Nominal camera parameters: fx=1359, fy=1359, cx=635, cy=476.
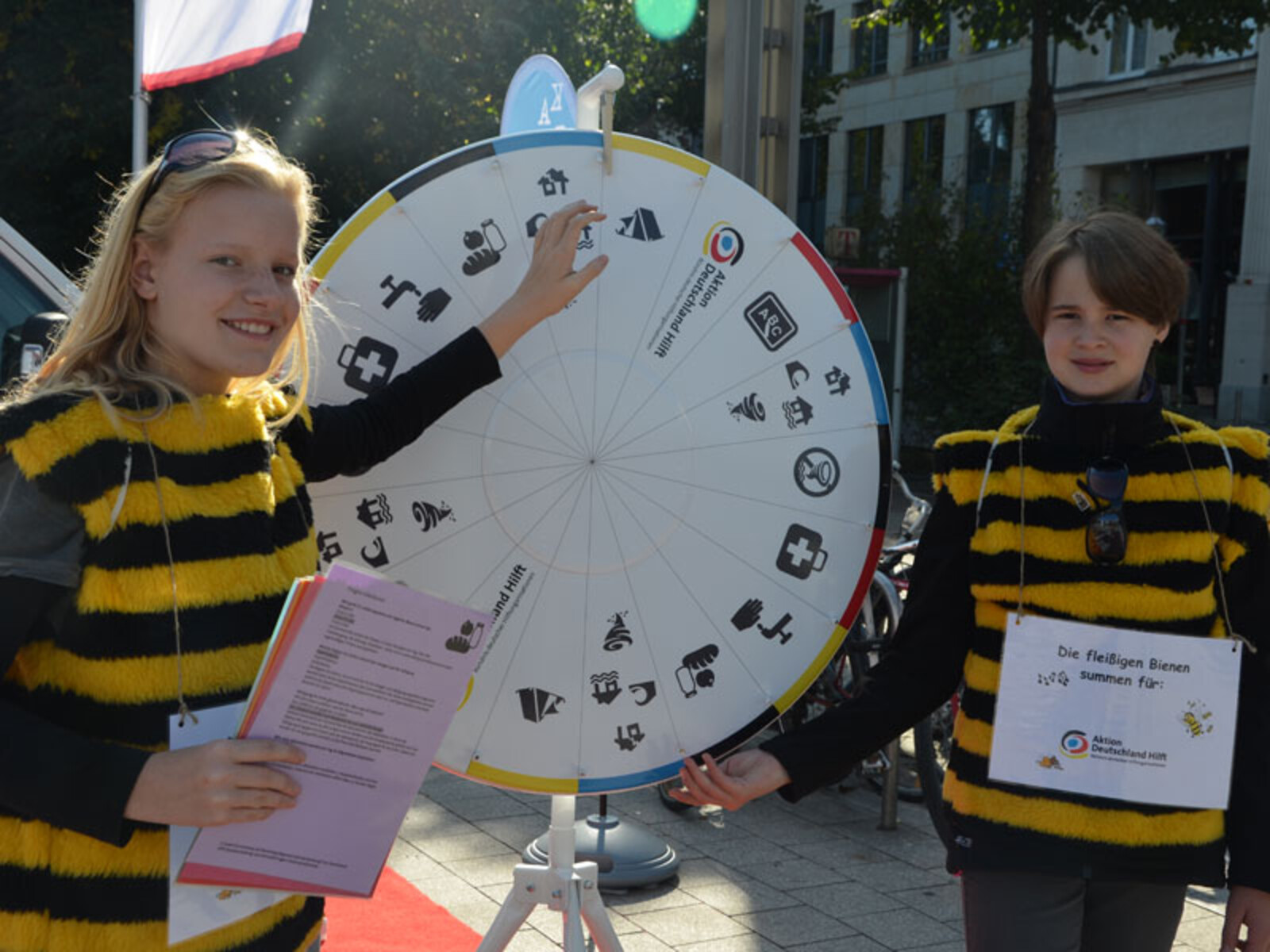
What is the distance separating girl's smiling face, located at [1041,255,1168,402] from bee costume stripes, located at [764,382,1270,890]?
0.05 metres

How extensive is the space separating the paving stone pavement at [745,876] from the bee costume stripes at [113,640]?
7.20ft

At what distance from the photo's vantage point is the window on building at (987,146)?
3089cm

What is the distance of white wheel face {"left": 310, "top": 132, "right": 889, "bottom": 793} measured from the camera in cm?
234

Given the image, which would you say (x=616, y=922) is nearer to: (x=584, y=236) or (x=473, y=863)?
(x=473, y=863)

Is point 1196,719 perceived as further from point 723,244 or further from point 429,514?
point 429,514

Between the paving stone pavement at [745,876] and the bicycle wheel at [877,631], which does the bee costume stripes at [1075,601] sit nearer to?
the paving stone pavement at [745,876]

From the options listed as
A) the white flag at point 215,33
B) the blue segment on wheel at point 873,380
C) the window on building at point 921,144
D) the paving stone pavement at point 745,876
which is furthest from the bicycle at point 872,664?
the window on building at point 921,144

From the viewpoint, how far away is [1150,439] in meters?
2.17

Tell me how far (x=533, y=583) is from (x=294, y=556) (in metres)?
0.62

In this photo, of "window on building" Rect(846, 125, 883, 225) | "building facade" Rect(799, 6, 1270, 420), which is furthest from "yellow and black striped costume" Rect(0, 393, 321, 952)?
"window on building" Rect(846, 125, 883, 225)

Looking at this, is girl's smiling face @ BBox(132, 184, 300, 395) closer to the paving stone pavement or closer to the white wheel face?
the white wheel face

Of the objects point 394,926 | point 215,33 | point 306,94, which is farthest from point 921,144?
point 394,926

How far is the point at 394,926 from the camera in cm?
372

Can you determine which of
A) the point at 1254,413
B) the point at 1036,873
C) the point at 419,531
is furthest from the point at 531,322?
the point at 1254,413
